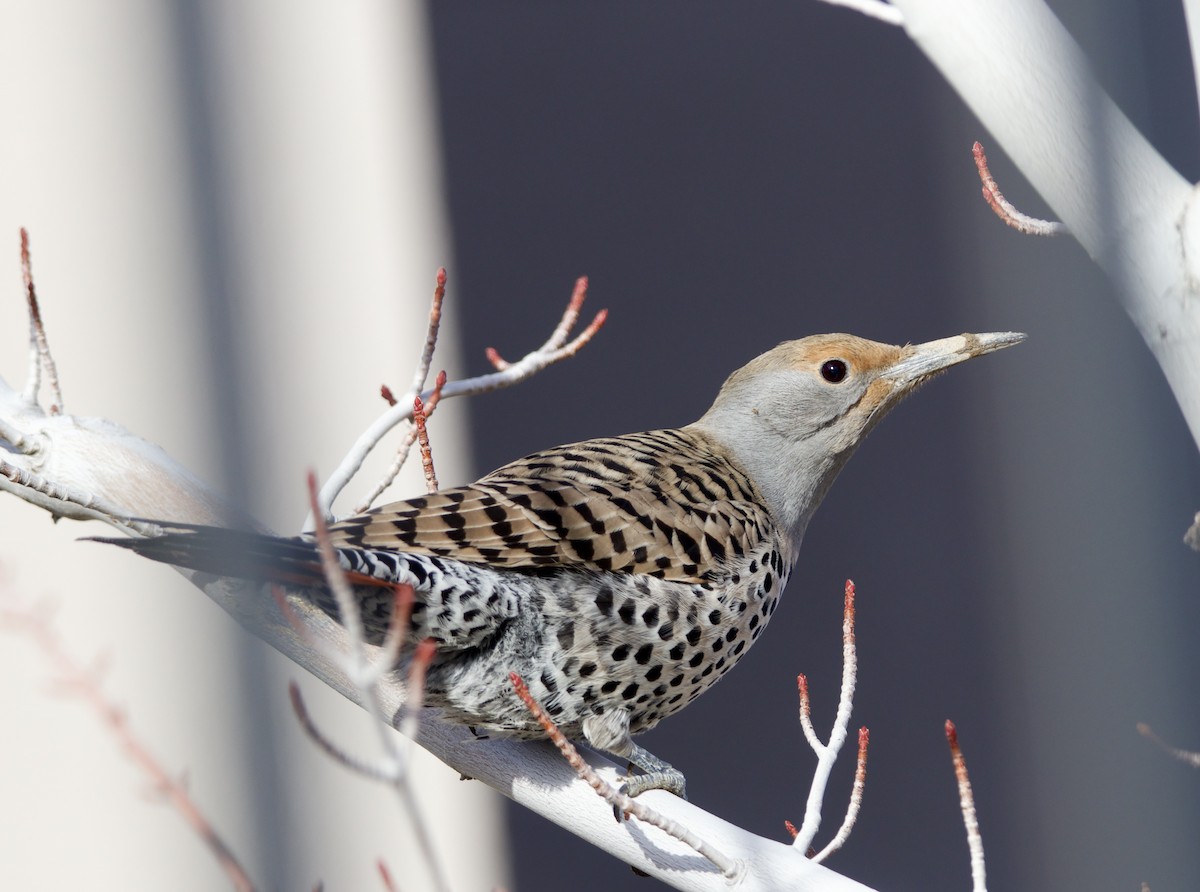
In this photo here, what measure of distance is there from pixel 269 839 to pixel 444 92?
3.73 m

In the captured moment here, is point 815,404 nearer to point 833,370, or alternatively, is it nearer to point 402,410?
point 833,370

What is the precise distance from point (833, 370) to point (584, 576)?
2.57ft

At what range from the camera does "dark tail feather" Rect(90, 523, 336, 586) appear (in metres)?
1.27

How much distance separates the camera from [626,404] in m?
Answer: 4.43

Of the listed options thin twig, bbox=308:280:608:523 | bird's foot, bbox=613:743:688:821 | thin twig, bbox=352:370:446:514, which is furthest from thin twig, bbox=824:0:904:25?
bird's foot, bbox=613:743:688:821

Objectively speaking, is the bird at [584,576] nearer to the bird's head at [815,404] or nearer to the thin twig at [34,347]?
the bird's head at [815,404]

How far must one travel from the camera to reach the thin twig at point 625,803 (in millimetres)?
1312

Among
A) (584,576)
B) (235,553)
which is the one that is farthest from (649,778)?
Result: (235,553)

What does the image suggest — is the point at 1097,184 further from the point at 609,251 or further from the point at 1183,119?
the point at 609,251

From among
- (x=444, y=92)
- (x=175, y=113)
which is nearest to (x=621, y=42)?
(x=444, y=92)

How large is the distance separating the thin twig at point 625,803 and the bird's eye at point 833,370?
1.13m

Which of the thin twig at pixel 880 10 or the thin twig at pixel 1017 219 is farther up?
the thin twig at pixel 880 10

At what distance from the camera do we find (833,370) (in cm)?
247

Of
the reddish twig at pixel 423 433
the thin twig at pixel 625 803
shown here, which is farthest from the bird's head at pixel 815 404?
the thin twig at pixel 625 803
